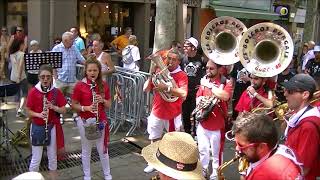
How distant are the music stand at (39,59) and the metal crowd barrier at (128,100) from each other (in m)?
1.24

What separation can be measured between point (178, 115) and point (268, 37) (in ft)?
5.18

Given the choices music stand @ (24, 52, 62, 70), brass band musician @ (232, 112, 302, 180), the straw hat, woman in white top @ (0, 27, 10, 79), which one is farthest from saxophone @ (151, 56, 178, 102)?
woman in white top @ (0, 27, 10, 79)

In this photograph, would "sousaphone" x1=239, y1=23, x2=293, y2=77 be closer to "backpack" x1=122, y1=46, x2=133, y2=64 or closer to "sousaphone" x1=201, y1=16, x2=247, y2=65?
"sousaphone" x1=201, y1=16, x2=247, y2=65

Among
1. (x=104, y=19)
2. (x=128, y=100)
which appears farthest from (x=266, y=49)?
(x=104, y=19)

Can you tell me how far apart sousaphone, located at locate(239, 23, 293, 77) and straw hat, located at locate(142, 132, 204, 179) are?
2.91 m

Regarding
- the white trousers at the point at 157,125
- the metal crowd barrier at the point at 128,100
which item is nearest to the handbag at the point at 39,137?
the white trousers at the point at 157,125

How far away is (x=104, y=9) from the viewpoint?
1509 centimetres

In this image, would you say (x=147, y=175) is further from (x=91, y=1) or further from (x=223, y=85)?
(x=91, y=1)

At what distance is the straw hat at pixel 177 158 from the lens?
2602mm

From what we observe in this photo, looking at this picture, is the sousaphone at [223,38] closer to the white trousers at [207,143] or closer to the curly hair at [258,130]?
the white trousers at [207,143]

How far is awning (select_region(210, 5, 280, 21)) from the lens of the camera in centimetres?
1897

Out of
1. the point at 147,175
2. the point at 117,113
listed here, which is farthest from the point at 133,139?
the point at 147,175

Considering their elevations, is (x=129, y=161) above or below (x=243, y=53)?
below

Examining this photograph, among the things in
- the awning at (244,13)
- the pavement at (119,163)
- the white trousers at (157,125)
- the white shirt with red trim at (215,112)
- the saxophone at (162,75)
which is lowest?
the pavement at (119,163)
